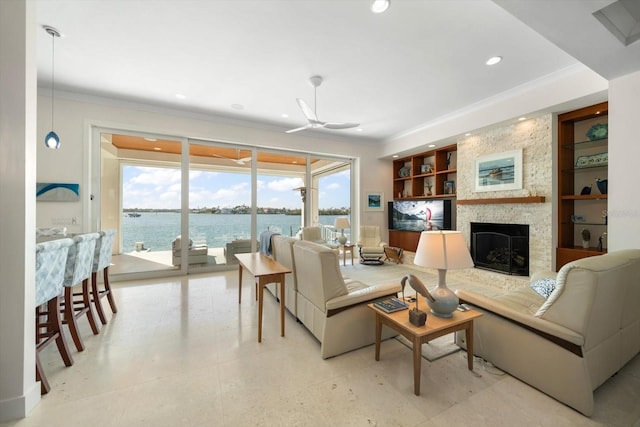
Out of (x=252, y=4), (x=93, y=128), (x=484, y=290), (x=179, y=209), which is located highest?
(x=252, y=4)

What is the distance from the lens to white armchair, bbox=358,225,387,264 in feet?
18.9

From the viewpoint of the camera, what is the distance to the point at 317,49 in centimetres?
282

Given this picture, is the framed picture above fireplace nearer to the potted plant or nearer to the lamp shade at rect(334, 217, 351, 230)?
the potted plant

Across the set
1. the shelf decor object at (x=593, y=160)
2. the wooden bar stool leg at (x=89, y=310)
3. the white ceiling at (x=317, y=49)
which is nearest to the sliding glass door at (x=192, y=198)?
the white ceiling at (x=317, y=49)

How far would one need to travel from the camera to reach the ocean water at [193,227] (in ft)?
15.1

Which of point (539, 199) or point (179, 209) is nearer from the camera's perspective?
point (539, 199)

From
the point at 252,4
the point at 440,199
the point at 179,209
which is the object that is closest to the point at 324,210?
the point at 440,199

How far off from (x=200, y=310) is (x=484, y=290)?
4317mm

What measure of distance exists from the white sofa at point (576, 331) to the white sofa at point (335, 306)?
866 mm

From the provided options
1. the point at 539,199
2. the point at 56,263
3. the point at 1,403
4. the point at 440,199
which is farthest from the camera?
the point at 440,199

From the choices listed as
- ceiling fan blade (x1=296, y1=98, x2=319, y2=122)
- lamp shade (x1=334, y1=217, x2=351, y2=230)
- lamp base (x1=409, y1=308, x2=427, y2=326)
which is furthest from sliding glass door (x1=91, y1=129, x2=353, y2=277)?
lamp base (x1=409, y1=308, x2=427, y2=326)

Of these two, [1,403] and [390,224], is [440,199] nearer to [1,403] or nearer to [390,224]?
[390,224]

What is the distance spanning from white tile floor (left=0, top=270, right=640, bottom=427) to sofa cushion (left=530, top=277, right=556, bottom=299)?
0.66 meters

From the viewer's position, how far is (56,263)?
1823 millimetres
